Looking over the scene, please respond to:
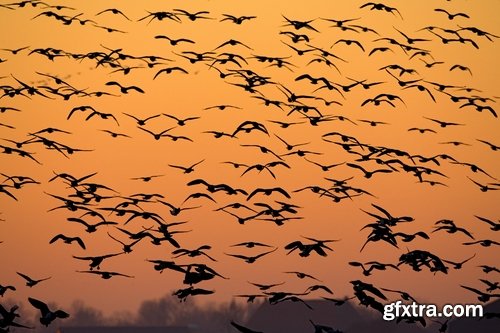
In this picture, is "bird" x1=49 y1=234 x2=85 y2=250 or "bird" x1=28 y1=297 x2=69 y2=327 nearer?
"bird" x1=28 y1=297 x2=69 y2=327

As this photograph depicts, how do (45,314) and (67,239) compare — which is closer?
(45,314)

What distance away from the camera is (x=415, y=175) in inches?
2185

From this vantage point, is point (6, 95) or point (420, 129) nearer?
point (6, 95)

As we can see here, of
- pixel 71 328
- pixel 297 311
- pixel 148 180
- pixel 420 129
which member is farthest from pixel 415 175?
pixel 71 328

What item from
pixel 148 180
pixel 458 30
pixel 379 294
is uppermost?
pixel 458 30

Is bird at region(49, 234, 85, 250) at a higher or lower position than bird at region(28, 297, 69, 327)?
higher

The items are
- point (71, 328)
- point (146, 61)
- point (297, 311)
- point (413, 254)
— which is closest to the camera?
point (413, 254)

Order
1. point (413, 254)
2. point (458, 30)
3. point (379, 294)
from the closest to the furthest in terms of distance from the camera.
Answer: point (379, 294) < point (413, 254) < point (458, 30)

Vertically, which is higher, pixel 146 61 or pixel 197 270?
pixel 146 61

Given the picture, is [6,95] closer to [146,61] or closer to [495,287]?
[146,61]

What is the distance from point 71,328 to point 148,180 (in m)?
135

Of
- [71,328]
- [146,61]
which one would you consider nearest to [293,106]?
[146,61]

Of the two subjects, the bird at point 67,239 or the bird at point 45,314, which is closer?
the bird at point 45,314

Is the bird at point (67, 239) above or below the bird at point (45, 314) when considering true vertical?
above
